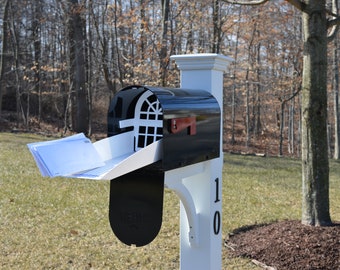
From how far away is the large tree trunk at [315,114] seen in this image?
389 cm

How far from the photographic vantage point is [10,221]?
470cm

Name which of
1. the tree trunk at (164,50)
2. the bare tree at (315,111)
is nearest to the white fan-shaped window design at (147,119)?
the bare tree at (315,111)

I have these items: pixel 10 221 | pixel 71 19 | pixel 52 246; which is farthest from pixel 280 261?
pixel 71 19

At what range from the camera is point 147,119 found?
6.70 ft

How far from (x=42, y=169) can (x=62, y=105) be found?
72.5ft

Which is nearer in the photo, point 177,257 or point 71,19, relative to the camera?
point 177,257

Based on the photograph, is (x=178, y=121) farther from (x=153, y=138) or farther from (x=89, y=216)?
(x=89, y=216)

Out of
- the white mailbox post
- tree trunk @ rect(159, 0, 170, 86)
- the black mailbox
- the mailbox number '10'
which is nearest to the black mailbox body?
the black mailbox

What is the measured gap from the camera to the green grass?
12.1 ft

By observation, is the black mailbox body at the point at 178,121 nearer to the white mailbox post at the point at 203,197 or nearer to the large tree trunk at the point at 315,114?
the white mailbox post at the point at 203,197

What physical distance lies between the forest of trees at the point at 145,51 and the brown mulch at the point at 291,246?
26.2 ft

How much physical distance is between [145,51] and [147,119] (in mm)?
10933

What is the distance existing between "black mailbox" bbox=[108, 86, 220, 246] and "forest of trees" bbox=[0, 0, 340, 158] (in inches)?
378

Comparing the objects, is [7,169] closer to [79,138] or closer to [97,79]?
[79,138]
